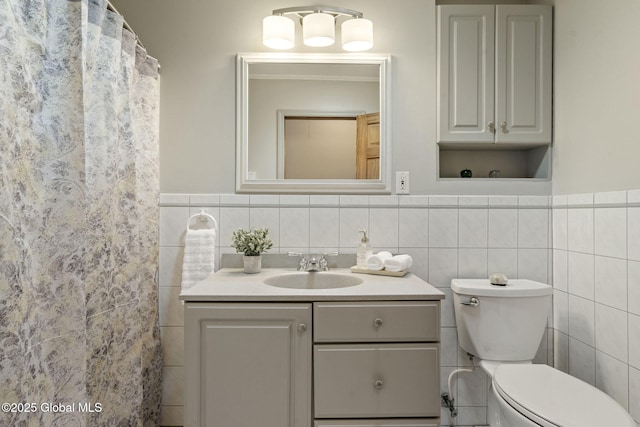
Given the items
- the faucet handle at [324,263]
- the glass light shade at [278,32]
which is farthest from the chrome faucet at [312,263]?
the glass light shade at [278,32]

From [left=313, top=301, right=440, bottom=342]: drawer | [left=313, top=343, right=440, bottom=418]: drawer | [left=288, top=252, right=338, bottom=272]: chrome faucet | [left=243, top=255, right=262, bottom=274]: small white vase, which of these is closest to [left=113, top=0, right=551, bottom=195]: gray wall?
[left=243, top=255, right=262, bottom=274]: small white vase

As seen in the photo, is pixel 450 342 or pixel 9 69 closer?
pixel 9 69

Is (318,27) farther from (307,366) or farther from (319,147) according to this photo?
(307,366)

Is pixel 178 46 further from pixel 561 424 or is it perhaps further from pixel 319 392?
pixel 561 424

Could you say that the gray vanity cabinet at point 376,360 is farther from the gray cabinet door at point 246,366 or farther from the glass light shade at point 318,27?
the glass light shade at point 318,27

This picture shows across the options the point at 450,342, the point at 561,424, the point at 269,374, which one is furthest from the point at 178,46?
the point at 561,424

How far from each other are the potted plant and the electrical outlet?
0.72 m

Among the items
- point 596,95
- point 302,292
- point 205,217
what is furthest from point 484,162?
point 205,217

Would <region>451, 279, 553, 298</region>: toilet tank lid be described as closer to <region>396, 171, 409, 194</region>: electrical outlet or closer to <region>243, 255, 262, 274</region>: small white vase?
<region>396, 171, 409, 194</region>: electrical outlet

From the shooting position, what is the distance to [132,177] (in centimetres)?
149

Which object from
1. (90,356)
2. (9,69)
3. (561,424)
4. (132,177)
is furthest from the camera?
(132,177)

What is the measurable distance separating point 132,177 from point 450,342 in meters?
1.68

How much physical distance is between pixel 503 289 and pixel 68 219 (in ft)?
5.43

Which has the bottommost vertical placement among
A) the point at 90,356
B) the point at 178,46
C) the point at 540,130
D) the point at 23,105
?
the point at 90,356
